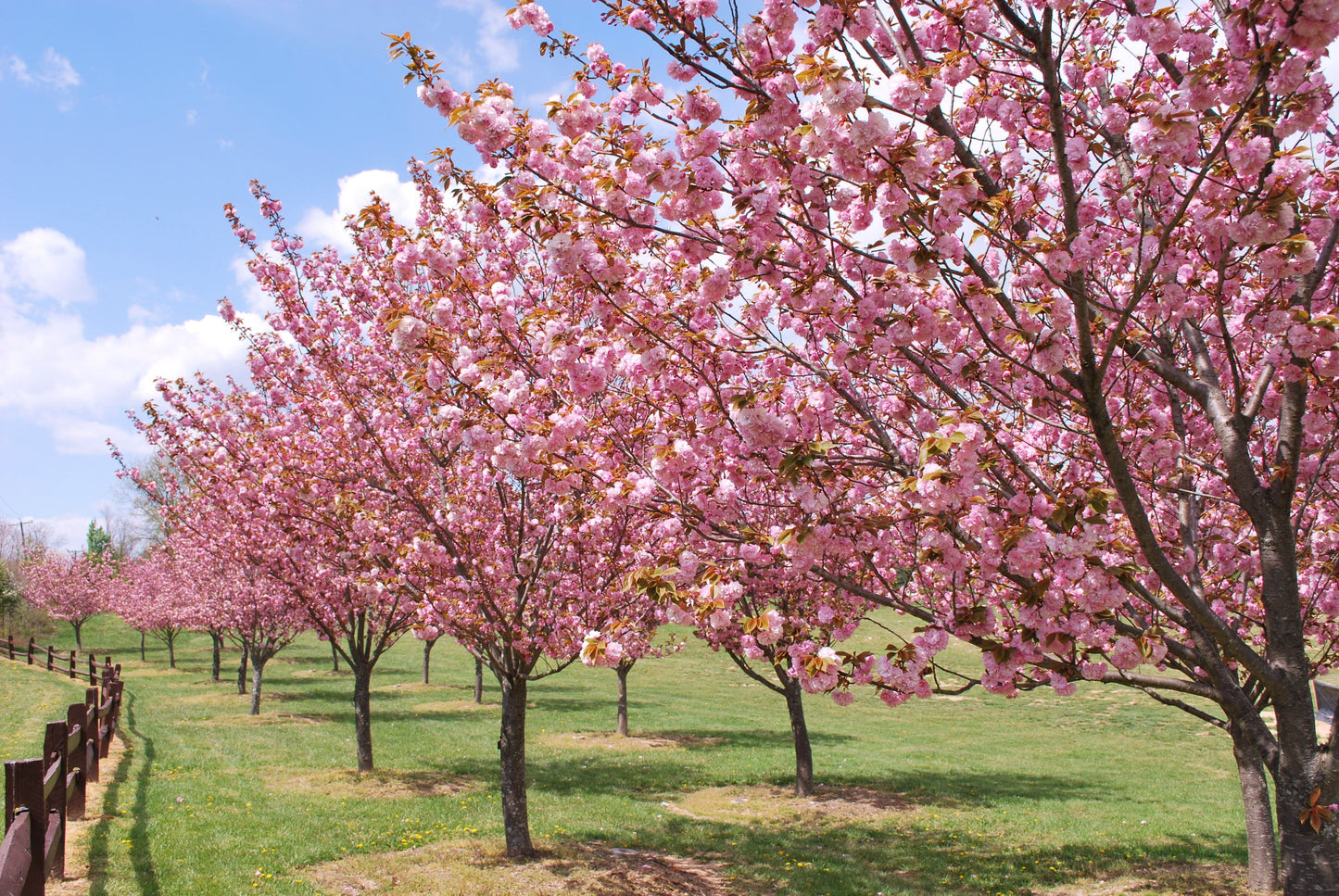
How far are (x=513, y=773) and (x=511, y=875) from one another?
41.9 inches

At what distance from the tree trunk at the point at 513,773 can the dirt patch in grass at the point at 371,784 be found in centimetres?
442

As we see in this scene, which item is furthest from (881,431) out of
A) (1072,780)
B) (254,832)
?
(1072,780)

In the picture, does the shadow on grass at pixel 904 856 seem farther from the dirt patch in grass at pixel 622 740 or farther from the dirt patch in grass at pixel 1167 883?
the dirt patch in grass at pixel 622 740

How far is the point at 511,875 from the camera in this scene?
29.0ft

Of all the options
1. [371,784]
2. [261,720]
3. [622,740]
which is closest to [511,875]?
[371,784]

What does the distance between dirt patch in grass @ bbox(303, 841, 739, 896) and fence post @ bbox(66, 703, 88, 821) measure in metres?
2.88

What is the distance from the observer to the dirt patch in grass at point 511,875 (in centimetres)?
838

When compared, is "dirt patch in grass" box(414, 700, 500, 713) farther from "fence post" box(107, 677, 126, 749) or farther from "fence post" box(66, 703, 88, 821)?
"fence post" box(66, 703, 88, 821)

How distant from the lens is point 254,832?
10.2 metres

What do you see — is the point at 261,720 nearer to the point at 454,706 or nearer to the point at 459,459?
the point at 454,706

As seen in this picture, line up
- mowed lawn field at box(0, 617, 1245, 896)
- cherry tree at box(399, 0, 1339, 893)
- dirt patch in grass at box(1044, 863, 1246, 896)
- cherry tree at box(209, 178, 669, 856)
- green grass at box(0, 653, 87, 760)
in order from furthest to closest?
green grass at box(0, 653, 87, 760), mowed lawn field at box(0, 617, 1245, 896), dirt patch in grass at box(1044, 863, 1246, 896), cherry tree at box(209, 178, 669, 856), cherry tree at box(399, 0, 1339, 893)

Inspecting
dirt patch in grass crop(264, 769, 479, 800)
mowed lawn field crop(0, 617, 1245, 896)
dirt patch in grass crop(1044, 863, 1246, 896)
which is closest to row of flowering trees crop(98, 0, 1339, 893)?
dirt patch in grass crop(1044, 863, 1246, 896)

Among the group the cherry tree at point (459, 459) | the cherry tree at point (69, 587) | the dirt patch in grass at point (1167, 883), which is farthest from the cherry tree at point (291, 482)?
the cherry tree at point (69, 587)

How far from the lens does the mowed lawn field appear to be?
9055 mm
